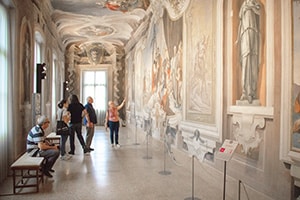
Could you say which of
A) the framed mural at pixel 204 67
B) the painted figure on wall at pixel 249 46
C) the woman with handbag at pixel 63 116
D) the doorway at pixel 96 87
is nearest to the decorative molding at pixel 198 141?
the framed mural at pixel 204 67

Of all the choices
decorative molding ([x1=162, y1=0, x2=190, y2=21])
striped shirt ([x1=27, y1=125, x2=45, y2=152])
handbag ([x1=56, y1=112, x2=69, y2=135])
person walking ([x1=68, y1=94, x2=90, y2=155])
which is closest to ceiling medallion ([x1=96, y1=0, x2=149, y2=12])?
decorative molding ([x1=162, y1=0, x2=190, y2=21])

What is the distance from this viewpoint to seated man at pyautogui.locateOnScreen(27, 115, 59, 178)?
6730mm

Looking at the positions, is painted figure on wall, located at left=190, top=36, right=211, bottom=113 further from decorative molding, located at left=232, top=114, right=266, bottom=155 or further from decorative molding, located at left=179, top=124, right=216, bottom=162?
decorative molding, located at left=232, top=114, right=266, bottom=155

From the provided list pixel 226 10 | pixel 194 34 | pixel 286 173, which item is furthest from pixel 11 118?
pixel 286 173

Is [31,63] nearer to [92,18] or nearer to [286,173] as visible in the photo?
[92,18]

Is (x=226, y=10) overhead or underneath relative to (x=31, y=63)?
overhead

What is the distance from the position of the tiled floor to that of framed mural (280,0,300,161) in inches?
86.8

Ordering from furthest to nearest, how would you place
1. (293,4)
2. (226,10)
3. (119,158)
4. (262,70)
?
(119,158) → (226,10) → (262,70) → (293,4)

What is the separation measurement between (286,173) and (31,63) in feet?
27.7

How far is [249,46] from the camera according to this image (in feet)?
16.5

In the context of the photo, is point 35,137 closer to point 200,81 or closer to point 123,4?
point 200,81

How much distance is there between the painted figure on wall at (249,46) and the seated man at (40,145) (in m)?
4.53

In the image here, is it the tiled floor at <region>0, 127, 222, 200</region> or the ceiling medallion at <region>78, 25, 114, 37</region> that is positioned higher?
the ceiling medallion at <region>78, 25, 114, 37</region>

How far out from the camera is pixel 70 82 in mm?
23750
